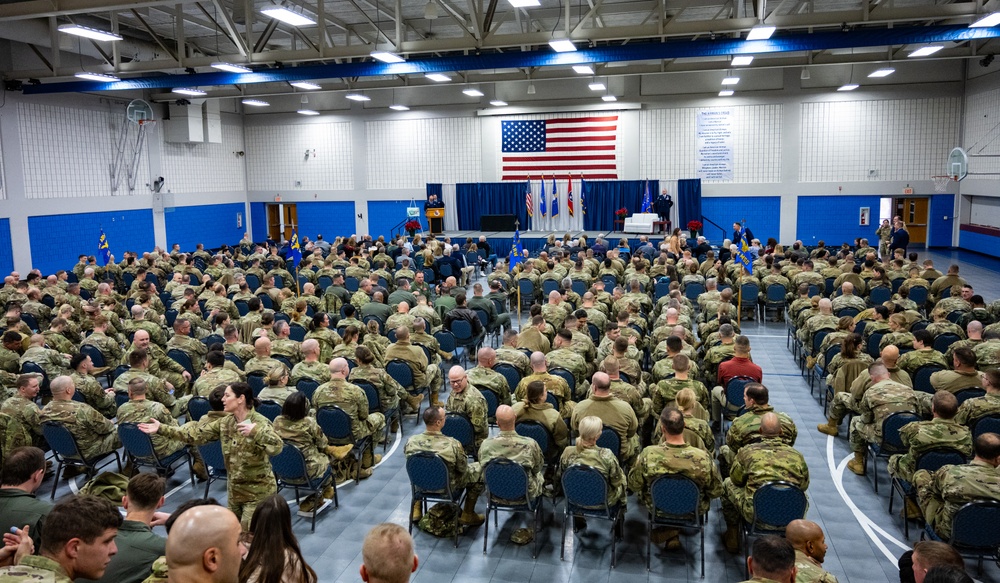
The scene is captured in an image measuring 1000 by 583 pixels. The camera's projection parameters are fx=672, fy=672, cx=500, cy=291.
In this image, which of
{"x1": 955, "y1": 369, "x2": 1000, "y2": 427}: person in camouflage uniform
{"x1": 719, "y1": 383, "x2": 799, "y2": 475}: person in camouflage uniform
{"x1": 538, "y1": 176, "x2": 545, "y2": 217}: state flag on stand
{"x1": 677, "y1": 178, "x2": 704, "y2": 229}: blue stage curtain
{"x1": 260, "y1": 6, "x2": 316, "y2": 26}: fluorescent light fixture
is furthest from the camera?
{"x1": 538, "y1": 176, "x2": 545, "y2": 217}: state flag on stand

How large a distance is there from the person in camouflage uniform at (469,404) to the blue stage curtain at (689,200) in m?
22.6

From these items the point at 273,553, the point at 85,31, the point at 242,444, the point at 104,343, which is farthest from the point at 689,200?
the point at 273,553

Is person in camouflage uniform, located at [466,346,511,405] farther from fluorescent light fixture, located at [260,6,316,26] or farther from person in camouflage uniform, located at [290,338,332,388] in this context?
fluorescent light fixture, located at [260,6,316,26]

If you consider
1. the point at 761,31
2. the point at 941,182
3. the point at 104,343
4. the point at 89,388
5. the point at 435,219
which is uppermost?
the point at 761,31

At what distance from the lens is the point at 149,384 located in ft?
26.7

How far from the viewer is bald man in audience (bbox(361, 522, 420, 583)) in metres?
3.11

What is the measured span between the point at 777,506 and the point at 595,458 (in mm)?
1542

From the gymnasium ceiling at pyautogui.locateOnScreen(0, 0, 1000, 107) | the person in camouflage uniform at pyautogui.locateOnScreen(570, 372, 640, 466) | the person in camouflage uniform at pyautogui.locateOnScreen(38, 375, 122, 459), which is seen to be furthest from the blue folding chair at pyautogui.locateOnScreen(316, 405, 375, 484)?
the gymnasium ceiling at pyautogui.locateOnScreen(0, 0, 1000, 107)

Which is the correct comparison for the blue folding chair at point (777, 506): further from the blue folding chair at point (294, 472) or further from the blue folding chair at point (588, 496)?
the blue folding chair at point (294, 472)

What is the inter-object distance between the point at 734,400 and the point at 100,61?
25.1 m

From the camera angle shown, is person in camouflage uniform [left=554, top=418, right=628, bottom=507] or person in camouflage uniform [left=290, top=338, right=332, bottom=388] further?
person in camouflage uniform [left=290, top=338, right=332, bottom=388]

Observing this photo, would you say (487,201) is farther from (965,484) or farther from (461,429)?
(965,484)

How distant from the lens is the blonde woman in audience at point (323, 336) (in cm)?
1033

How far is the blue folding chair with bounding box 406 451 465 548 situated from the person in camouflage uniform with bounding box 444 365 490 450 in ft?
3.36
